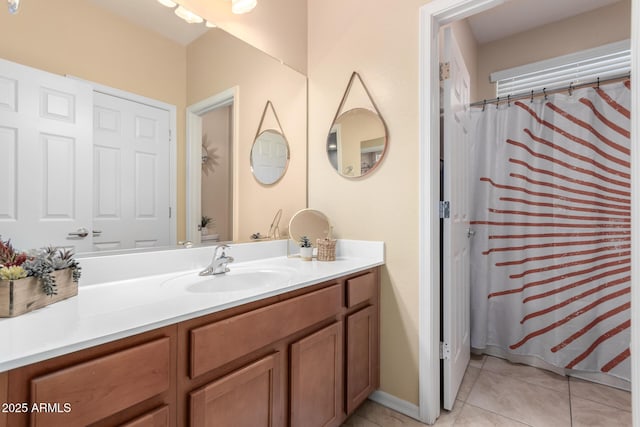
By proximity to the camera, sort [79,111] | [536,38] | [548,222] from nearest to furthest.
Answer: [79,111]
[548,222]
[536,38]

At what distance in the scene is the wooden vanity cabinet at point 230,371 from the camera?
63 cm

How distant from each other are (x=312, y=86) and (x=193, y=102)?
866 mm

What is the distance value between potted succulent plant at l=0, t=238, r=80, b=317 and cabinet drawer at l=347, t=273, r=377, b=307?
103cm

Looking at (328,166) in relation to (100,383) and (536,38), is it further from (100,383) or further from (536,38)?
(536,38)

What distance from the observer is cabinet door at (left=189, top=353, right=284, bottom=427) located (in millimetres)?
864

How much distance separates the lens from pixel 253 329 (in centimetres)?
100

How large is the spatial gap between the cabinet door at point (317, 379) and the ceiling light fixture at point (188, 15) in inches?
58.5

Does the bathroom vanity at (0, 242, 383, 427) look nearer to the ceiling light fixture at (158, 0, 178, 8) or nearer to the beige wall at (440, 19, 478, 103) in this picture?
the ceiling light fixture at (158, 0, 178, 8)

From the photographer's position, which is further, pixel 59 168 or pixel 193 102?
pixel 193 102

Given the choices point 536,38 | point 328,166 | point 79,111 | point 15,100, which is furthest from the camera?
point 536,38

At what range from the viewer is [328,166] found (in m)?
1.97

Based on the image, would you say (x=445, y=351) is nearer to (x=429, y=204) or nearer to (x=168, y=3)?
(x=429, y=204)

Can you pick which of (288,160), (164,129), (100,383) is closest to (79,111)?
(164,129)

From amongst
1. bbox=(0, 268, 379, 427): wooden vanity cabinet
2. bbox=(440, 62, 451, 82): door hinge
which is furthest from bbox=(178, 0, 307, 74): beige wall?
bbox=(0, 268, 379, 427): wooden vanity cabinet
